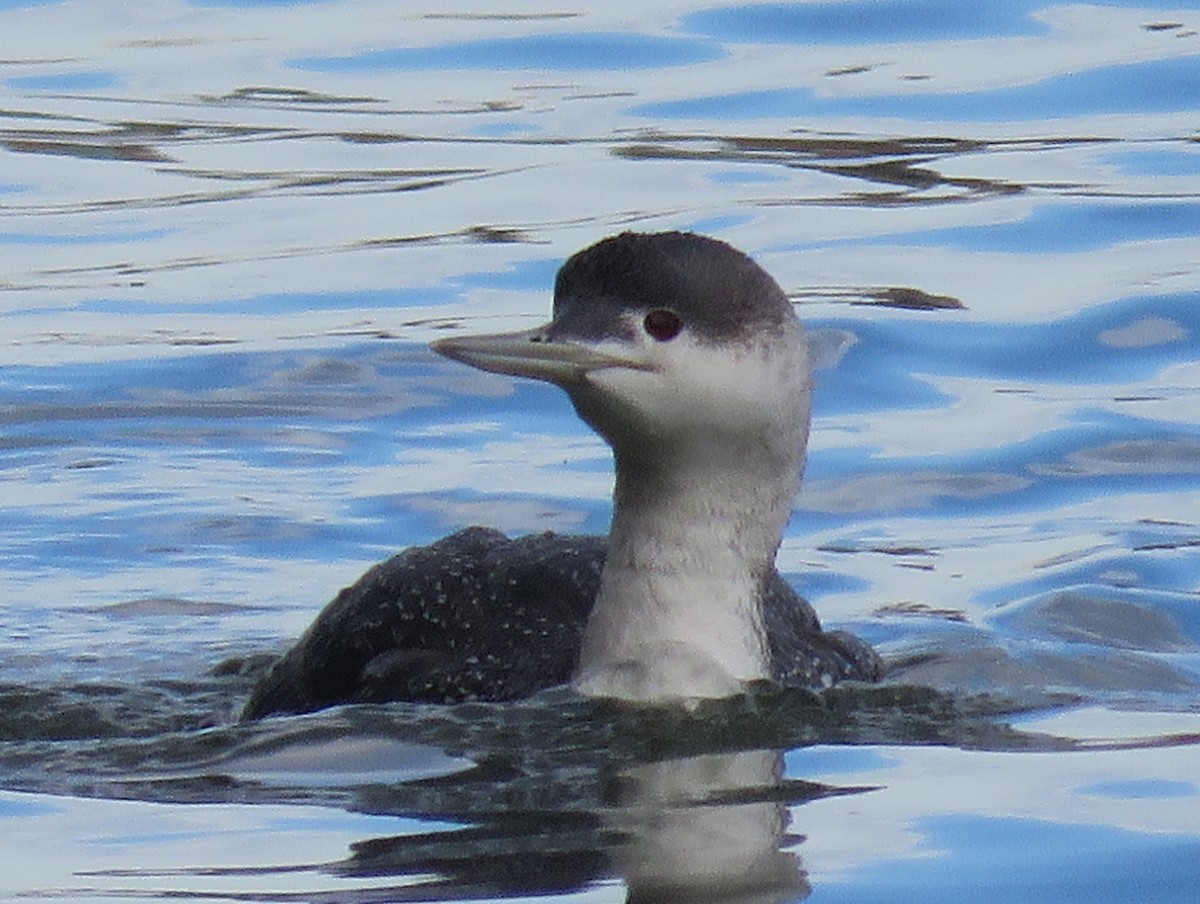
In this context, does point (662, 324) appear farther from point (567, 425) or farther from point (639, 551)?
point (567, 425)

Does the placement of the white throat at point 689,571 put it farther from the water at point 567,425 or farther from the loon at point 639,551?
the water at point 567,425

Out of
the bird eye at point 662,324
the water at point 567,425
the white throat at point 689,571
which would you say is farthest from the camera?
the white throat at point 689,571

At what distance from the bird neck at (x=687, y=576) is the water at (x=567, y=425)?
0.11 meters

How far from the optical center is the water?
6.87 meters

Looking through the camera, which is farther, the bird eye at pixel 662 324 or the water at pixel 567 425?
the bird eye at pixel 662 324

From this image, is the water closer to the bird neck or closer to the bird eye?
the bird neck

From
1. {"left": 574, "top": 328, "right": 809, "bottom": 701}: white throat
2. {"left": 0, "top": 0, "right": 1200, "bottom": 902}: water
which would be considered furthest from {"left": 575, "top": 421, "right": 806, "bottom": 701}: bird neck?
{"left": 0, "top": 0, "right": 1200, "bottom": 902}: water

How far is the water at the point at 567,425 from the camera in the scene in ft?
22.5

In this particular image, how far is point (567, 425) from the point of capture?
38.1 feet

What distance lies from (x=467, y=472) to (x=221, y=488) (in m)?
0.81

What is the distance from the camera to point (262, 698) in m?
8.30

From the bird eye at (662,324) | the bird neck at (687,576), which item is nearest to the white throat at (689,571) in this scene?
the bird neck at (687,576)

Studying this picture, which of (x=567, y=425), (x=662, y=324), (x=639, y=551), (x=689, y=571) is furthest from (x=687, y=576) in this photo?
(x=567, y=425)

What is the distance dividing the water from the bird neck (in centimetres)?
11
